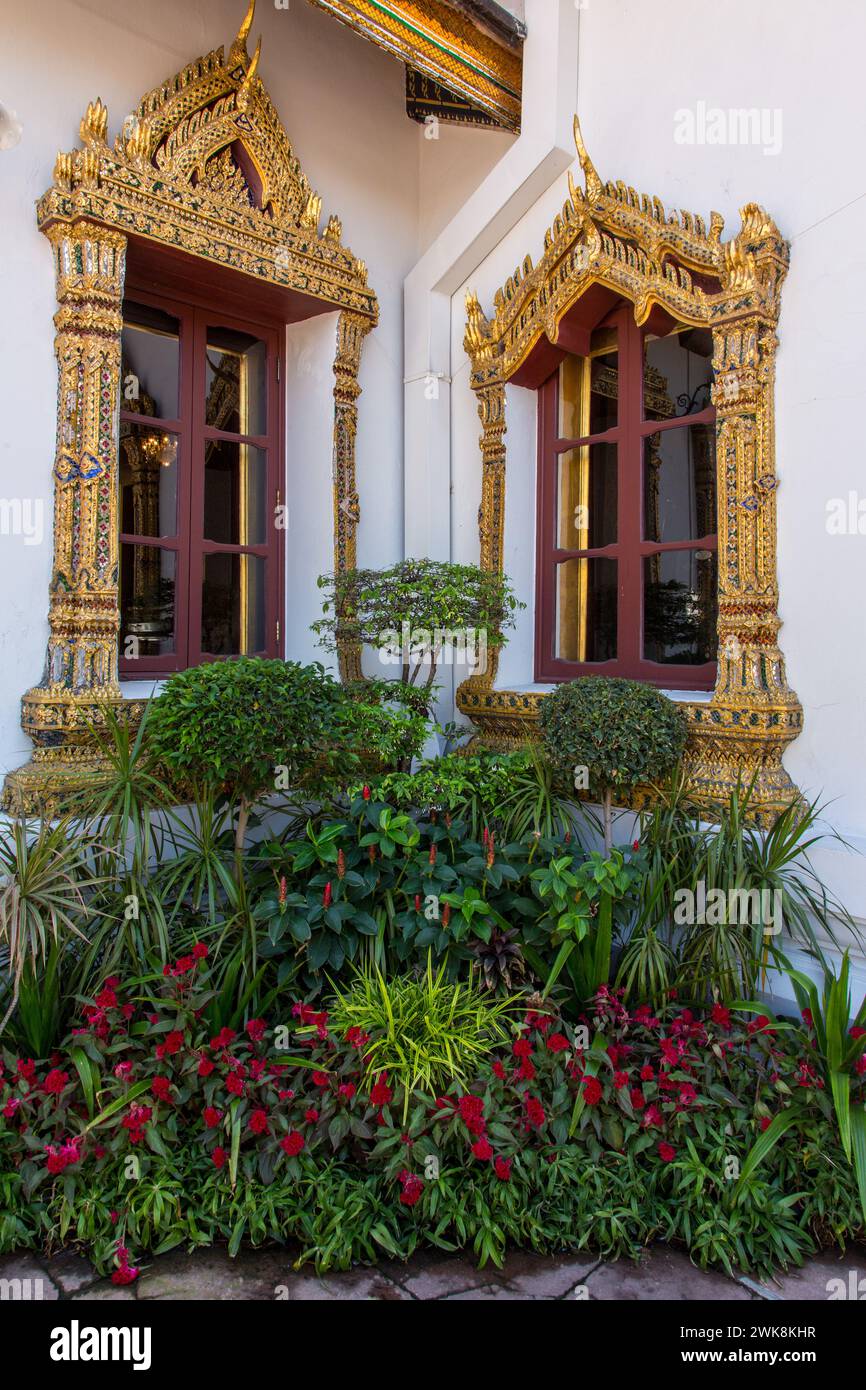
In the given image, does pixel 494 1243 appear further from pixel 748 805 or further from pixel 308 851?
pixel 748 805

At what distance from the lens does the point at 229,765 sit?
10.2ft

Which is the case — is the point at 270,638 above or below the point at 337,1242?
above

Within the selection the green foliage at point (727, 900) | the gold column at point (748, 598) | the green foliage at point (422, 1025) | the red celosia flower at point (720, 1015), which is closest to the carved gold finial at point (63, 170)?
the gold column at point (748, 598)

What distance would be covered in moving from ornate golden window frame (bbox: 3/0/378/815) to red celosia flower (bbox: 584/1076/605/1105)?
2.13 m

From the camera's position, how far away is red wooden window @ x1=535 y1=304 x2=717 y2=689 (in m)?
4.01

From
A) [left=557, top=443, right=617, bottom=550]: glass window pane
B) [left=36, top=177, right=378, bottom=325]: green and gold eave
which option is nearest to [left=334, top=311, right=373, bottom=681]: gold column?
[left=36, top=177, right=378, bottom=325]: green and gold eave

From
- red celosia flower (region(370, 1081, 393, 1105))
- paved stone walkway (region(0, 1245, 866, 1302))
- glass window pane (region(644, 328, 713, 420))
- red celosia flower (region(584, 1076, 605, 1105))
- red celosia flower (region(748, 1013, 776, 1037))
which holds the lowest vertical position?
paved stone walkway (region(0, 1245, 866, 1302))

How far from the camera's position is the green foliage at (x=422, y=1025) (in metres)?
2.66

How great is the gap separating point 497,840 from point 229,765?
1112mm

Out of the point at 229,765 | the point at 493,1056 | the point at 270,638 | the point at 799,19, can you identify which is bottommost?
the point at 493,1056

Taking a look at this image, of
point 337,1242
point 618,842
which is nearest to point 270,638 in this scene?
point 618,842

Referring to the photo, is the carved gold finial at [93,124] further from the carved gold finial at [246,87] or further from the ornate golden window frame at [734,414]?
the ornate golden window frame at [734,414]

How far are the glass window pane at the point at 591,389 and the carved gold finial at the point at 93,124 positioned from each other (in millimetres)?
2289

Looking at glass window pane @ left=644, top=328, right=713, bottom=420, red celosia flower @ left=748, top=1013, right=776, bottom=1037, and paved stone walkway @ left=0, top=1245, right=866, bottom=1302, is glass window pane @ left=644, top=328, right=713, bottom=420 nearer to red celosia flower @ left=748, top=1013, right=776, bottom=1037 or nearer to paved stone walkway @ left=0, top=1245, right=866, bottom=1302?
red celosia flower @ left=748, top=1013, right=776, bottom=1037
